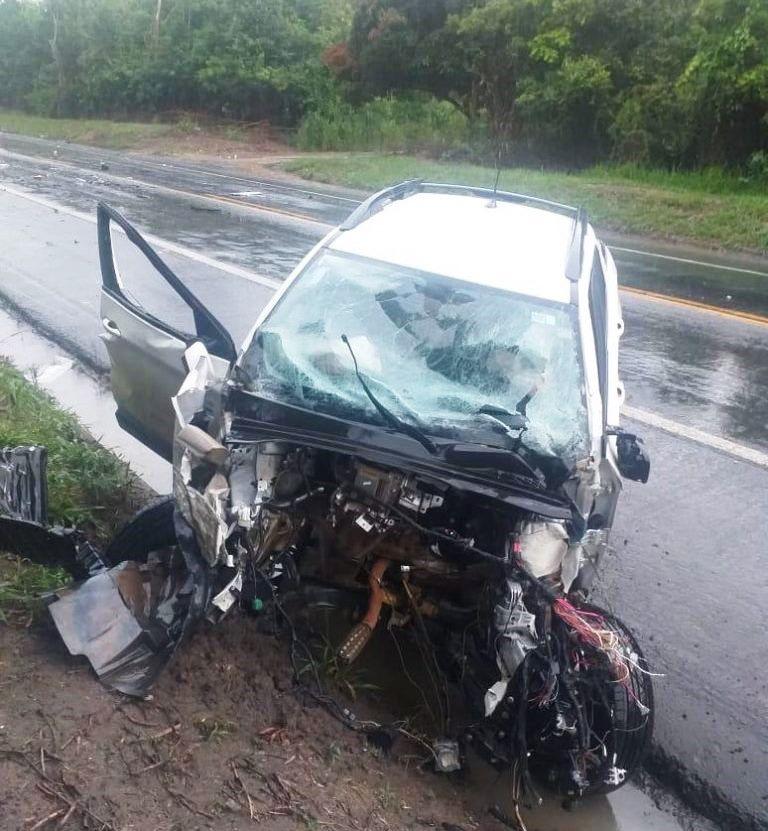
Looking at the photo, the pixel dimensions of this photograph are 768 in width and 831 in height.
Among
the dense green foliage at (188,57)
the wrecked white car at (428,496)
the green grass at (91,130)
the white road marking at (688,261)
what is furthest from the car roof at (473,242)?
the dense green foliage at (188,57)

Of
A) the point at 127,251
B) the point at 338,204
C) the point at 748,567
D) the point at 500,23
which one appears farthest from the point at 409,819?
the point at 500,23

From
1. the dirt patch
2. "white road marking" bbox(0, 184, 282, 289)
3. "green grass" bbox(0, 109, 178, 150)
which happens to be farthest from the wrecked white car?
"green grass" bbox(0, 109, 178, 150)

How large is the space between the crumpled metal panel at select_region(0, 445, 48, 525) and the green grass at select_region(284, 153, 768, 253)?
46.3 ft

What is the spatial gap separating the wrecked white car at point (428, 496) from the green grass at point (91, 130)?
3073 centimetres

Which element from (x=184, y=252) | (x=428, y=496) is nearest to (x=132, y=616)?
(x=428, y=496)

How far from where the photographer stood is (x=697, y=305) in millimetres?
11070

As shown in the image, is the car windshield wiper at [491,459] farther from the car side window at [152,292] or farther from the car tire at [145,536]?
the car side window at [152,292]

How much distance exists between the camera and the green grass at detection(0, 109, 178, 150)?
34.0m

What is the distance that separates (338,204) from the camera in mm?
18594

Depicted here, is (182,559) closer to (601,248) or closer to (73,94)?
(601,248)

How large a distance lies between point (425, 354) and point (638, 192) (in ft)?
52.6

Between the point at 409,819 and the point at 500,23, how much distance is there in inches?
951

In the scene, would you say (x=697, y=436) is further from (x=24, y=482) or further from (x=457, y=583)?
(x=24, y=482)

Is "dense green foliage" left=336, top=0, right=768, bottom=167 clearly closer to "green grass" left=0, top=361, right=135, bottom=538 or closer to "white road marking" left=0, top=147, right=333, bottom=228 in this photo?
"white road marking" left=0, top=147, right=333, bottom=228
